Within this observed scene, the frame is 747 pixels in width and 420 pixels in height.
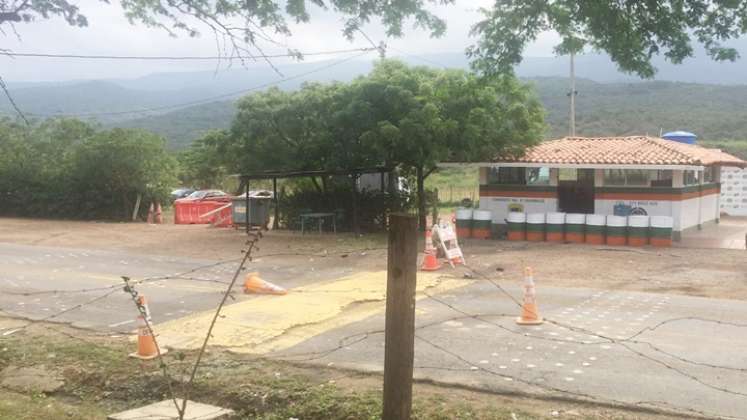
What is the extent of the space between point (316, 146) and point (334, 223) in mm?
2730

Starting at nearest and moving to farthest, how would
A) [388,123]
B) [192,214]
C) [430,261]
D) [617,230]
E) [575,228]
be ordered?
1. [430,261]
2. [617,230]
3. [575,228]
4. [388,123]
5. [192,214]

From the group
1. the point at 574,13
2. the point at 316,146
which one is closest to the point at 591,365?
the point at 574,13

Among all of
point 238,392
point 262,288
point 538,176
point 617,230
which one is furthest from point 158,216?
point 238,392

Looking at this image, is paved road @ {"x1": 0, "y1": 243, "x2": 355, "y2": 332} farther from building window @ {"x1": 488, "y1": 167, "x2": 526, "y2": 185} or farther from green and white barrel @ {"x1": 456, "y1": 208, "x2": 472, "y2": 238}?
building window @ {"x1": 488, "y1": 167, "x2": 526, "y2": 185}

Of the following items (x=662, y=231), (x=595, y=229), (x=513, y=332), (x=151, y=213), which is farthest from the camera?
(x=151, y=213)

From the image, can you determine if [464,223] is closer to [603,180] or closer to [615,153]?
[603,180]

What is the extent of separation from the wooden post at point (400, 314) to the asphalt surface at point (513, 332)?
210cm

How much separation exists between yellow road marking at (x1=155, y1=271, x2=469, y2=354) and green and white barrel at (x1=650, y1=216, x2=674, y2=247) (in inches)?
328

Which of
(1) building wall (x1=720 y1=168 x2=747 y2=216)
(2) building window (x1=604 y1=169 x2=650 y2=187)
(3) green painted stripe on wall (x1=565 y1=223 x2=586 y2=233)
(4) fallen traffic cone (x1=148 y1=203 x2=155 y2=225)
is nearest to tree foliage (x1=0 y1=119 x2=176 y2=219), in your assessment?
(4) fallen traffic cone (x1=148 y1=203 x2=155 y2=225)

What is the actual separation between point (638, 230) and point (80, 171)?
25504mm

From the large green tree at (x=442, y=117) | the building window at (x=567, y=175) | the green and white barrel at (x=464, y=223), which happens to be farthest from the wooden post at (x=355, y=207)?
the building window at (x=567, y=175)

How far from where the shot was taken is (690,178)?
75.9ft

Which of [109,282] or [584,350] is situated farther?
[109,282]

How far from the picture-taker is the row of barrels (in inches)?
773
